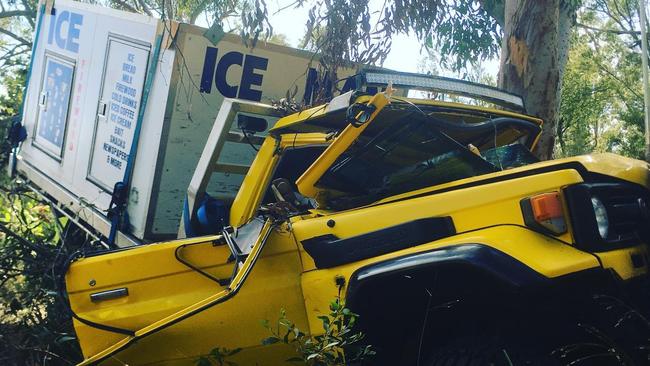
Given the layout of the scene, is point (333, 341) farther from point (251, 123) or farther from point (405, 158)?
point (251, 123)

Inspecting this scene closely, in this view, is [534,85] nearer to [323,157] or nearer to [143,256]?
[323,157]

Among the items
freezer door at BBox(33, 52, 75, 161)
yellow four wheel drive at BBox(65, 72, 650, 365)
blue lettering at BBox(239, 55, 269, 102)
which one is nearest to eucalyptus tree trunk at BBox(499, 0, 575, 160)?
yellow four wheel drive at BBox(65, 72, 650, 365)

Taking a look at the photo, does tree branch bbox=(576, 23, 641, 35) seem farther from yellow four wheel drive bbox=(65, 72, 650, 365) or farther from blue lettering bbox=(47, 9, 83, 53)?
yellow four wheel drive bbox=(65, 72, 650, 365)

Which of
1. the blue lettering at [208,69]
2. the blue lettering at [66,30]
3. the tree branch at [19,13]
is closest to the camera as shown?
the blue lettering at [208,69]

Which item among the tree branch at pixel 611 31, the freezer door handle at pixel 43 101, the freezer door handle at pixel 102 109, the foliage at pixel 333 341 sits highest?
the tree branch at pixel 611 31

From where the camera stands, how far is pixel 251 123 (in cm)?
459

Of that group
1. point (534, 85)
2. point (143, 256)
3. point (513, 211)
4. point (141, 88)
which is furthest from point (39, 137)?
point (513, 211)

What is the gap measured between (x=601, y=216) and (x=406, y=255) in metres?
0.82

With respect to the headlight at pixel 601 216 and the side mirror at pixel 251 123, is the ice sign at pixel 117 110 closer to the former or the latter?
the side mirror at pixel 251 123

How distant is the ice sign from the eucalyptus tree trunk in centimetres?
318

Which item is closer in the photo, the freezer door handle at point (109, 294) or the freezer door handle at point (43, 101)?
the freezer door handle at point (109, 294)

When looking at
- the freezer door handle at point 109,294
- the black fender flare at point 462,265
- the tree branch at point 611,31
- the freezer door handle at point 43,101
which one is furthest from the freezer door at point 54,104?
the tree branch at point 611,31

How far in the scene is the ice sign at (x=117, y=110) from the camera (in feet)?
19.7

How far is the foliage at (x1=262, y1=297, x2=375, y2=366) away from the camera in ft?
10.0
